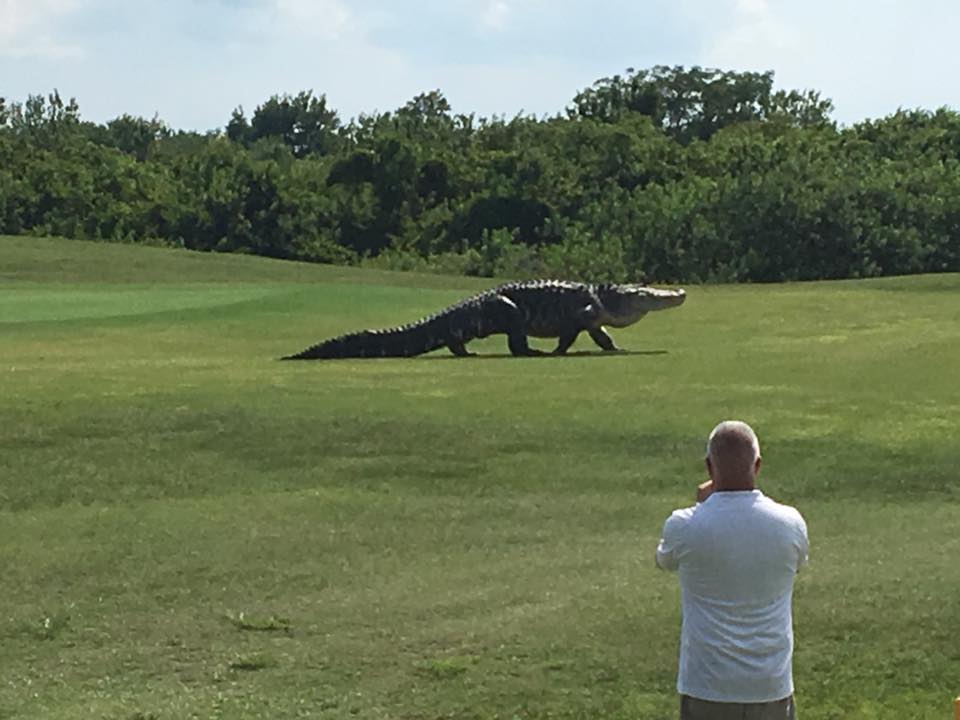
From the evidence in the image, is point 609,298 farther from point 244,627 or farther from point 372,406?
point 244,627

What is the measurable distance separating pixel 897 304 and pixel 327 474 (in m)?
15.0

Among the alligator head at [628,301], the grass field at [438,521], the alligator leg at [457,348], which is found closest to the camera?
the grass field at [438,521]

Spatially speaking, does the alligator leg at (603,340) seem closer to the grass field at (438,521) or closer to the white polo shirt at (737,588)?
the grass field at (438,521)

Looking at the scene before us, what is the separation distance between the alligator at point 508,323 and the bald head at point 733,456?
1382 cm

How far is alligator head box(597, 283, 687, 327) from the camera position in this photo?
19953 mm

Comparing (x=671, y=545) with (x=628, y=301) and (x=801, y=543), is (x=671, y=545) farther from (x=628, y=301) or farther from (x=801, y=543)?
(x=628, y=301)

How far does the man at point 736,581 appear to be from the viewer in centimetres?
500

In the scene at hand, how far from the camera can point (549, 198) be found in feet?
182

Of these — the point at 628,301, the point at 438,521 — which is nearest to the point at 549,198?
the point at 628,301

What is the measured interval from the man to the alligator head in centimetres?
1479

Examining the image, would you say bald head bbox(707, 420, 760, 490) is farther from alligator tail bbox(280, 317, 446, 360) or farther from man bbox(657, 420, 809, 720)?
alligator tail bbox(280, 317, 446, 360)

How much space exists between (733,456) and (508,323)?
14.4 metres

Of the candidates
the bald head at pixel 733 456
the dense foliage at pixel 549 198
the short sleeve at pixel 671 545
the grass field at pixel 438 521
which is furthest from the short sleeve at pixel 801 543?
the dense foliage at pixel 549 198

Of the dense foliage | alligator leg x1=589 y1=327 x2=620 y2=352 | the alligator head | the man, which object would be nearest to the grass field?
the alligator head
